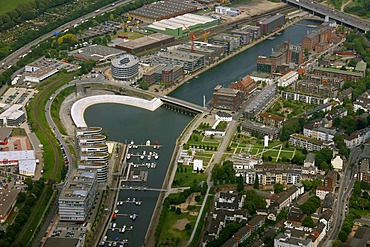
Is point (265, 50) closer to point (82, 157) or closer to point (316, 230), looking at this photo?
point (82, 157)

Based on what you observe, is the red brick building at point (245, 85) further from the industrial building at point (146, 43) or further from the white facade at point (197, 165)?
the white facade at point (197, 165)

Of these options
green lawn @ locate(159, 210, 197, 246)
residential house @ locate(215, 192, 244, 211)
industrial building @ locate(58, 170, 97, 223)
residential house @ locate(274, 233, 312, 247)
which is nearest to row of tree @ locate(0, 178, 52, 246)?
industrial building @ locate(58, 170, 97, 223)

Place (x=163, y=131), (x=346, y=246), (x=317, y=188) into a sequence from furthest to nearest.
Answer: (x=163, y=131), (x=317, y=188), (x=346, y=246)

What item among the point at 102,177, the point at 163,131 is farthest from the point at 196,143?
Answer: the point at 102,177

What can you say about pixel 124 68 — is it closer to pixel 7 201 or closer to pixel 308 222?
pixel 7 201

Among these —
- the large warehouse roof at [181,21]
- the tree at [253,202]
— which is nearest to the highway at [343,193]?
the tree at [253,202]

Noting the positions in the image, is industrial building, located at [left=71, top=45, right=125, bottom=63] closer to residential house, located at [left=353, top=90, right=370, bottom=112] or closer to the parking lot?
the parking lot
